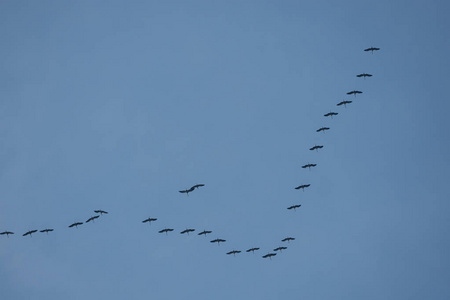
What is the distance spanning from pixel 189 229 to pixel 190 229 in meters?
0.26

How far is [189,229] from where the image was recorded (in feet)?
544

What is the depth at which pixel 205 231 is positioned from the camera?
162 m

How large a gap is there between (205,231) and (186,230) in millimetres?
5636

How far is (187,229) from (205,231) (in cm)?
592

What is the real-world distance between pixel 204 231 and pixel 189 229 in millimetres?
5406

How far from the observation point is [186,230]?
165000 mm

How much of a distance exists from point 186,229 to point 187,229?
0.97 feet

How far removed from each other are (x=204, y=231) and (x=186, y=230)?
5.48 m

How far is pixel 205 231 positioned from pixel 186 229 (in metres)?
6.21

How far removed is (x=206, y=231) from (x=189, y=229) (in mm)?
5483

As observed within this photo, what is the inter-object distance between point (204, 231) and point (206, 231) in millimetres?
705

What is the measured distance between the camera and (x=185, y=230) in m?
165

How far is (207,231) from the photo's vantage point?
536 feet

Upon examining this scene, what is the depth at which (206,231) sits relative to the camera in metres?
163
